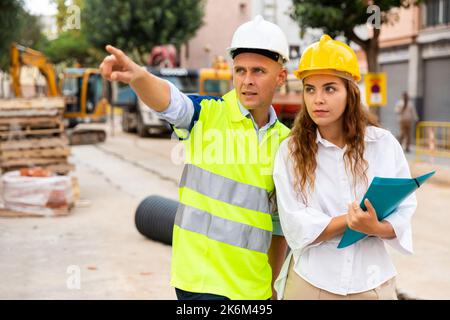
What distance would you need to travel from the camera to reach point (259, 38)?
107 inches

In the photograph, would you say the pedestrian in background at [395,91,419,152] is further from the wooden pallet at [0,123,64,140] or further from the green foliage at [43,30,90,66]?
the green foliage at [43,30,90,66]

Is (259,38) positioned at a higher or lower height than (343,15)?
lower

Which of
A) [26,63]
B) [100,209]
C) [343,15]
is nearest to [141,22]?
[26,63]

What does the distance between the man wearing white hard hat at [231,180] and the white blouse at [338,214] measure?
0.18 m

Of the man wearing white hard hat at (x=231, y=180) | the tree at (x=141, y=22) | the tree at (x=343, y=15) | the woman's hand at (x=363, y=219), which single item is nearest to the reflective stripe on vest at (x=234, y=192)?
the man wearing white hard hat at (x=231, y=180)

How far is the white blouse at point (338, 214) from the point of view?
97.0 inches

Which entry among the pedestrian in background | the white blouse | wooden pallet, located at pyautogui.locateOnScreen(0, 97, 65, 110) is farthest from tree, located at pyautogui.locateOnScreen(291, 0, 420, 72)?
the white blouse

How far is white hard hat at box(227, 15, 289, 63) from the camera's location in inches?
107

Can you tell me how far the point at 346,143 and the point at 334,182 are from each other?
0.15 m

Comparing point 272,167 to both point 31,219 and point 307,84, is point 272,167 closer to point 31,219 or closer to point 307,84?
point 307,84

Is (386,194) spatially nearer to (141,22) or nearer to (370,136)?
(370,136)

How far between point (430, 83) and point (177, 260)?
71.0ft

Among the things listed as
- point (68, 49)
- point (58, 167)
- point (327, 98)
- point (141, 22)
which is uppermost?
point (68, 49)

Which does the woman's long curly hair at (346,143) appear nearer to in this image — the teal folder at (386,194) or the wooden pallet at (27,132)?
the teal folder at (386,194)
